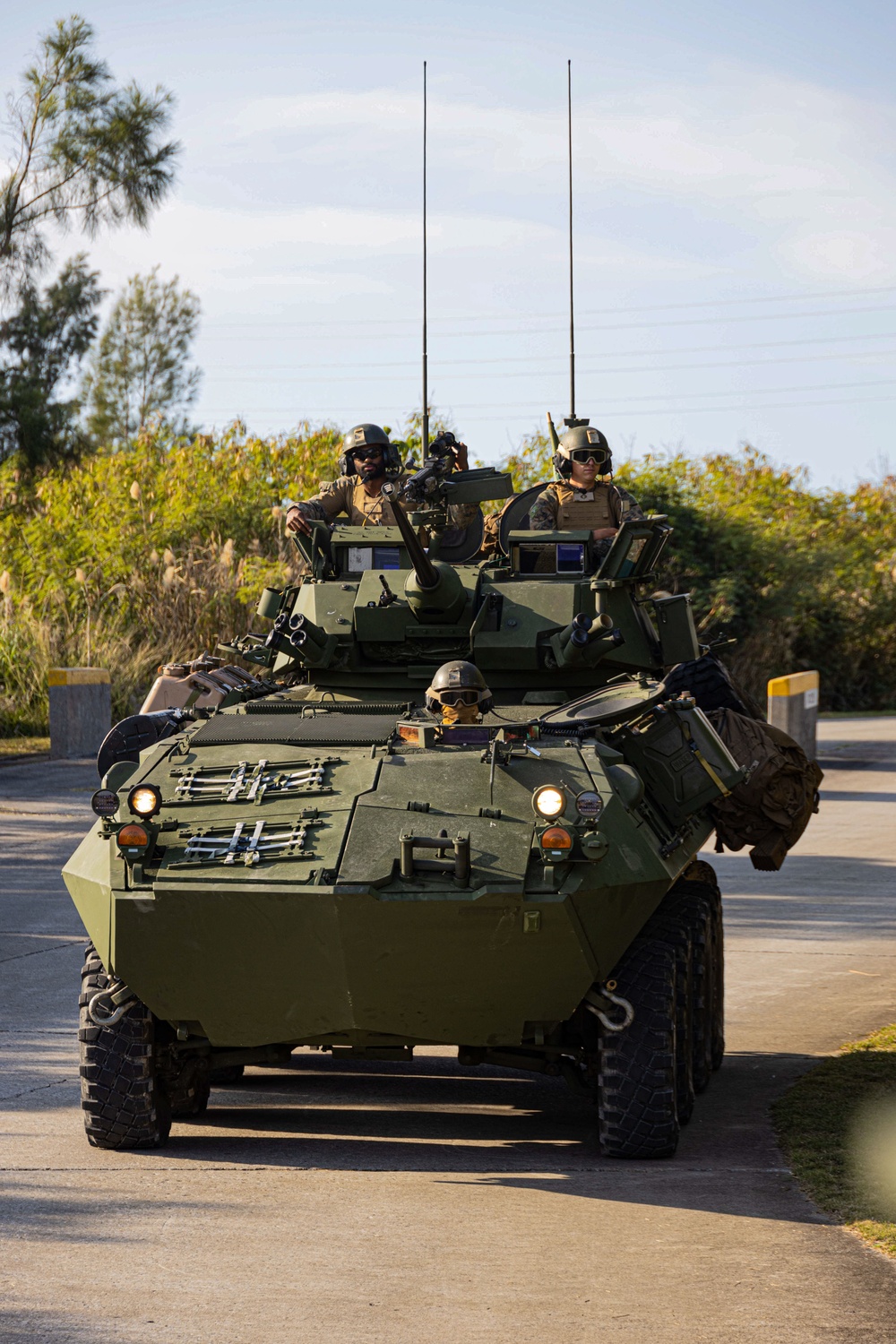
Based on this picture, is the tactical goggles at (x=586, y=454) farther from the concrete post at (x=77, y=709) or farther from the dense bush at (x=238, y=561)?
the concrete post at (x=77, y=709)

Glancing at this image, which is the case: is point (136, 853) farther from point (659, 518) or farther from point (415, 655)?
point (659, 518)

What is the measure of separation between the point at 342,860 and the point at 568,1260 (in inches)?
65.0

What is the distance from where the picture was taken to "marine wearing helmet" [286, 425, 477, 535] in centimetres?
1080

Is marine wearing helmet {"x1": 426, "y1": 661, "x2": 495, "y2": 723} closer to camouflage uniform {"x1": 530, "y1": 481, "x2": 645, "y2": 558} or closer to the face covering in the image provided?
the face covering

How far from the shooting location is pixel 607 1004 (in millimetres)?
7086

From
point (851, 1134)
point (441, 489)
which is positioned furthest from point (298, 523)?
point (851, 1134)

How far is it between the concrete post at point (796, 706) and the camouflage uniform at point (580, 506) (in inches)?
442

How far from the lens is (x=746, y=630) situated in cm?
3122

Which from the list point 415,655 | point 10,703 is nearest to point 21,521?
point 10,703

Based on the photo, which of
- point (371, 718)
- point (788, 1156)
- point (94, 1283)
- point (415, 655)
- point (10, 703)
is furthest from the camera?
point (10, 703)

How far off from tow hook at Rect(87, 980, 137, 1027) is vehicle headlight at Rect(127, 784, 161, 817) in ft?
2.16

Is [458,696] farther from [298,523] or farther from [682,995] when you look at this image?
[298,523]

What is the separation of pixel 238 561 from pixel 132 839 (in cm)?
1821

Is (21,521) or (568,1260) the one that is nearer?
(568,1260)
